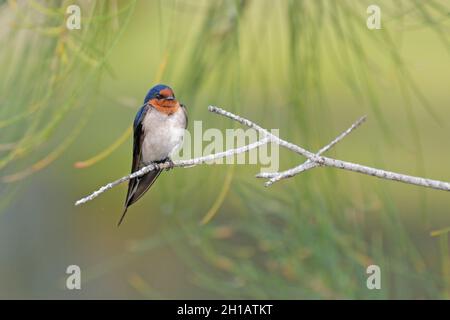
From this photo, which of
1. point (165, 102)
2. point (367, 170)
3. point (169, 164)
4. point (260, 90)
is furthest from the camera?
point (260, 90)

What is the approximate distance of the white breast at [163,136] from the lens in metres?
0.90

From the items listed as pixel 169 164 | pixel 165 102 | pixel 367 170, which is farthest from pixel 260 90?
pixel 367 170

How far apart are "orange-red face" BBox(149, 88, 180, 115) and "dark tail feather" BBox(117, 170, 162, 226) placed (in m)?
0.07

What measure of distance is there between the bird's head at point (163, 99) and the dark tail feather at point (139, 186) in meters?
0.07

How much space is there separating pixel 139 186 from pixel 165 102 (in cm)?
11

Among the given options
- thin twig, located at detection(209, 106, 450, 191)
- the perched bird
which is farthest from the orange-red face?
thin twig, located at detection(209, 106, 450, 191)

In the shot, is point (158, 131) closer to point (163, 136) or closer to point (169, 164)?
point (163, 136)

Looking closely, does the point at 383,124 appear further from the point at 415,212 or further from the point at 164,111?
the point at 415,212

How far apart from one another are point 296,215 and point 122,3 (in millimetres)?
293

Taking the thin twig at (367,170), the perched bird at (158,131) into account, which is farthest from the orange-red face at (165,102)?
the thin twig at (367,170)

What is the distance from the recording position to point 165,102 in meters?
0.93

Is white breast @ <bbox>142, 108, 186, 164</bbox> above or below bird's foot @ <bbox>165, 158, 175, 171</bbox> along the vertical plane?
above

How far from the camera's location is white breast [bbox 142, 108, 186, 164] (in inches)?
35.5

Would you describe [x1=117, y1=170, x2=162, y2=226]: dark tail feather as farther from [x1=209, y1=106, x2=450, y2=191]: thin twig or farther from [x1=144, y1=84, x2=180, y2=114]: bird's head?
[x1=209, y1=106, x2=450, y2=191]: thin twig
